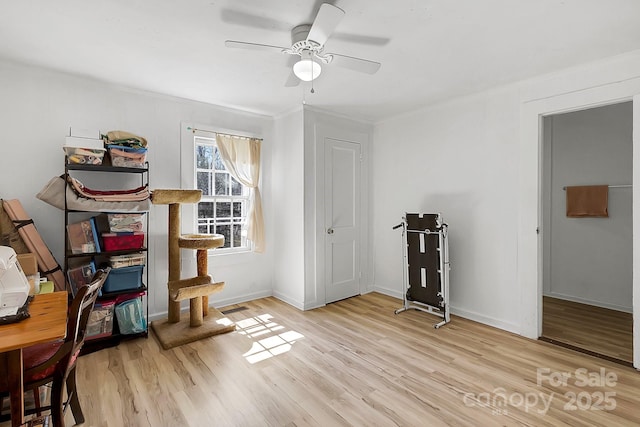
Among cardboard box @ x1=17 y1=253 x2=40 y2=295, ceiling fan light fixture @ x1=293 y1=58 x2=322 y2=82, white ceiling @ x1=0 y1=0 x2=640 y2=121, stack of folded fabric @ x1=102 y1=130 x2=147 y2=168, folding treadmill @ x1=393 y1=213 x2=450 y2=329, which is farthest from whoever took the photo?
folding treadmill @ x1=393 y1=213 x2=450 y2=329

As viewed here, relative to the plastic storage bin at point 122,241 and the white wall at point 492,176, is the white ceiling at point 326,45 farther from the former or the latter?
the plastic storage bin at point 122,241

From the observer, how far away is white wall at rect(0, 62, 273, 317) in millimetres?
2783

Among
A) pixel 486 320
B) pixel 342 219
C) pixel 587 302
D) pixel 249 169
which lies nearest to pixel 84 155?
pixel 249 169

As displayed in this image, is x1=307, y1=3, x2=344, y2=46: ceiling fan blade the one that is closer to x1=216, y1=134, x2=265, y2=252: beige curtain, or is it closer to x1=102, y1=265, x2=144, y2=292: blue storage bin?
x1=216, y1=134, x2=265, y2=252: beige curtain

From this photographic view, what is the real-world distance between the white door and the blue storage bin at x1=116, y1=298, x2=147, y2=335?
211 centimetres

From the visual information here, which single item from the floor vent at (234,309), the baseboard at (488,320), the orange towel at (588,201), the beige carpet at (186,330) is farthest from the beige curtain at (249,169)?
the orange towel at (588,201)

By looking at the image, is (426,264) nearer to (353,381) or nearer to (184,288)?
(353,381)

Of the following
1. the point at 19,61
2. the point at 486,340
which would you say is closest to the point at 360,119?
the point at 486,340

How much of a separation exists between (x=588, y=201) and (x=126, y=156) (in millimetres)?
5194

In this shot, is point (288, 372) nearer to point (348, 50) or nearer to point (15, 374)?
point (15, 374)

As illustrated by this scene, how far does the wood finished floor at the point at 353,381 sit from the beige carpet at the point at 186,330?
0.07 m

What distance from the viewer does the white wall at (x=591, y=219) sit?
3.77 m

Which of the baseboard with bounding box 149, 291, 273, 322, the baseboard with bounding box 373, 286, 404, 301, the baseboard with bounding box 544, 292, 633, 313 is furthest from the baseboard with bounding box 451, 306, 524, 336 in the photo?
the baseboard with bounding box 149, 291, 273, 322

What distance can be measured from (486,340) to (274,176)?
3078 millimetres
